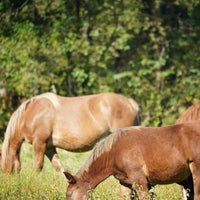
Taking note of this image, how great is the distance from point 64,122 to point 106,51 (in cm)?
691

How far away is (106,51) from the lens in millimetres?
17719

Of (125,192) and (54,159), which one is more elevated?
(125,192)

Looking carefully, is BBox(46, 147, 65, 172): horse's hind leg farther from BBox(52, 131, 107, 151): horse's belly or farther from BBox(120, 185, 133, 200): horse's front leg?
BBox(120, 185, 133, 200): horse's front leg

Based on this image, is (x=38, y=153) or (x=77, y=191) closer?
(x=77, y=191)

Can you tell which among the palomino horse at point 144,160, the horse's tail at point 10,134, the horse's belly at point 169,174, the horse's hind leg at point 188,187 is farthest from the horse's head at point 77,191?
the horse's tail at point 10,134

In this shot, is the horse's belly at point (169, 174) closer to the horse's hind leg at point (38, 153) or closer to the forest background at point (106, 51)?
the horse's hind leg at point (38, 153)

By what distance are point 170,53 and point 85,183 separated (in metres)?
11.6

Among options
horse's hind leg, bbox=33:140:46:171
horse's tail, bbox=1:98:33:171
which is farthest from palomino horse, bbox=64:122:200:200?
horse's hind leg, bbox=33:140:46:171

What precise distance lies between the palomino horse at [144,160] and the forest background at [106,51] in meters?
9.61

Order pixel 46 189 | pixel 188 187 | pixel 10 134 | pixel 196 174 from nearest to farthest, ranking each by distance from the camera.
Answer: pixel 196 174 < pixel 188 187 < pixel 46 189 < pixel 10 134

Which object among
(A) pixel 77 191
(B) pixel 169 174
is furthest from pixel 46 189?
(B) pixel 169 174

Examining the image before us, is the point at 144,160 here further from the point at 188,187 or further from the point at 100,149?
the point at 188,187

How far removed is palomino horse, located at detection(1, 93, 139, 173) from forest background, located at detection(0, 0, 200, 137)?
5576 mm

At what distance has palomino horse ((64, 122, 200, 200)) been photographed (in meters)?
6.93
